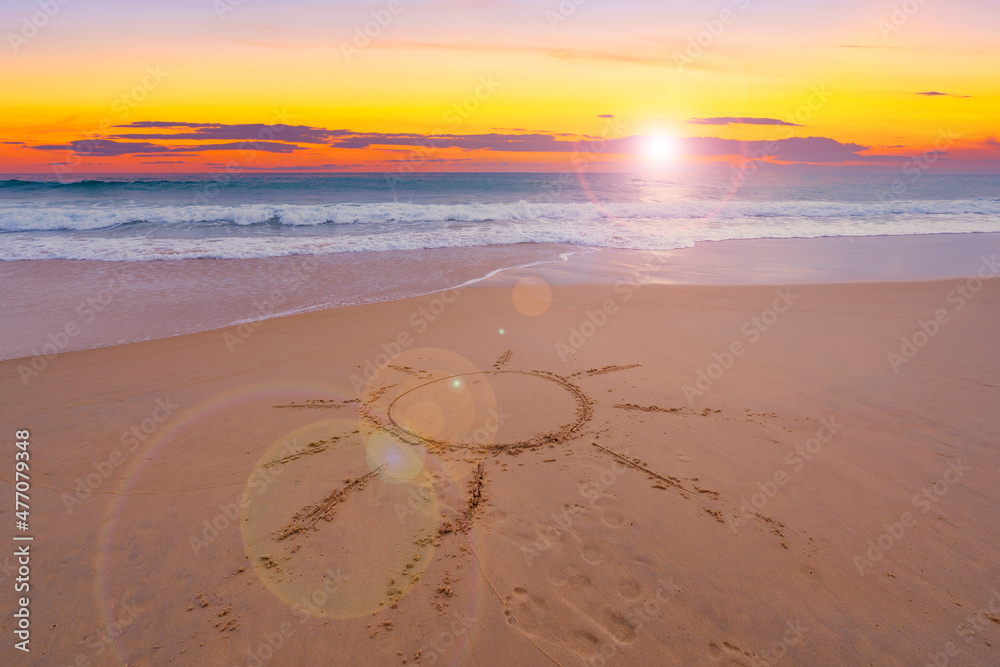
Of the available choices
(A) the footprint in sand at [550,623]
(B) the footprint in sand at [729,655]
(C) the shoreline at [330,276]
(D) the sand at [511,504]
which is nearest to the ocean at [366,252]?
(C) the shoreline at [330,276]

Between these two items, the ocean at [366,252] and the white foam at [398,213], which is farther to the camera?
the white foam at [398,213]

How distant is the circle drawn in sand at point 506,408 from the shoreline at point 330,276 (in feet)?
13.6

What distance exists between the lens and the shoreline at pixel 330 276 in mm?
7637

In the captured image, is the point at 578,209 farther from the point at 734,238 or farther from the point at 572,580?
the point at 572,580

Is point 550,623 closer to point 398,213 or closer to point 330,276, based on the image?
point 330,276

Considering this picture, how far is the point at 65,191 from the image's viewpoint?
32.2m

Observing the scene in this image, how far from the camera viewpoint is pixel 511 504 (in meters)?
3.59

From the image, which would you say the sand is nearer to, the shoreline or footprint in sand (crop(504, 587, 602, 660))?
footprint in sand (crop(504, 587, 602, 660))

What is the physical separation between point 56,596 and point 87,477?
4.30ft

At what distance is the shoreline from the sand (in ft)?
4.68

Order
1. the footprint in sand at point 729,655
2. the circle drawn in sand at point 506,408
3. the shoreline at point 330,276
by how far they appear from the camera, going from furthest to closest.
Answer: the shoreline at point 330,276, the circle drawn in sand at point 506,408, the footprint in sand at point 729,655

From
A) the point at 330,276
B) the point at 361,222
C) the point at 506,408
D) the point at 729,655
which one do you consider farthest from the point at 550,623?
the point at 361,222

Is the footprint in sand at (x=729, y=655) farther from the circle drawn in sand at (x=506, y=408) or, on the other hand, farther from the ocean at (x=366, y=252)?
the ocean at (x=366, y=252)

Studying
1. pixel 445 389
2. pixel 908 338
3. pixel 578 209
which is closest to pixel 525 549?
pixel 445 389
